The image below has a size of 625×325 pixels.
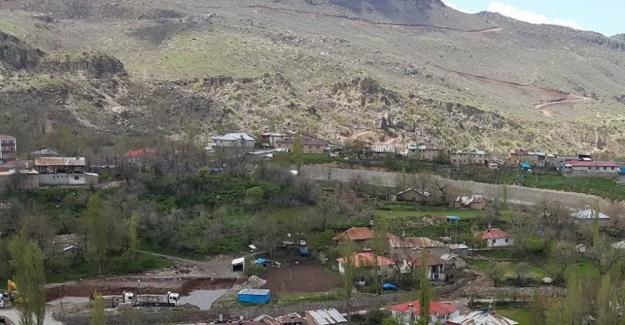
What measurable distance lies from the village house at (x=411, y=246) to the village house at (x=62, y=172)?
20.6 meters

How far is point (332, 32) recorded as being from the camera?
13750cm

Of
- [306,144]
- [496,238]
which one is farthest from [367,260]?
[306,144]

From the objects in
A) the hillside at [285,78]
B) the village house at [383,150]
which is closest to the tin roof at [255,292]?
the village house at [383,150]

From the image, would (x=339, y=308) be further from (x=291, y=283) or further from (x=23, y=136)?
(x=23, y=136)

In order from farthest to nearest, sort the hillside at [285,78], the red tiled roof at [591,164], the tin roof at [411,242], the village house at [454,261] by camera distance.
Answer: the hillside at [285,78], the red tiled roof at [591,164], the tin roof at [411,242], the village house at [454,261]

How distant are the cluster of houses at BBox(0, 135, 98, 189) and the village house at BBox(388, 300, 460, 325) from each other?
2534 centimetres

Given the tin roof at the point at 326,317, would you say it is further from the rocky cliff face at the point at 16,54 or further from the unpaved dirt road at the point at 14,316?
the rocky cliff face at the point at 16,54

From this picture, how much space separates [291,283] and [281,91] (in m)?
53.4

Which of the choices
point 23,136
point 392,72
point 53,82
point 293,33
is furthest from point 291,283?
point 293,33

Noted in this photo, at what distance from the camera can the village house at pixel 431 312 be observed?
27.7 meters

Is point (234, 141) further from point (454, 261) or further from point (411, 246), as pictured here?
point (454, 261)

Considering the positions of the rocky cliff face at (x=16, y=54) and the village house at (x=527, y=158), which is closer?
the village house at (x=527, y=158)

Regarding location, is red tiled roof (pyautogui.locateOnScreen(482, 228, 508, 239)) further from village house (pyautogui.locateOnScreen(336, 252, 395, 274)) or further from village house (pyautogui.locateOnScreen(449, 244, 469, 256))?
village house (pyautogui.locateOnScreen(336, 252, 395, 274))

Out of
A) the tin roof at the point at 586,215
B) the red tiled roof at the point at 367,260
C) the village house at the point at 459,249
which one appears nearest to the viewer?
the red tiled roof at the point at 367,260
